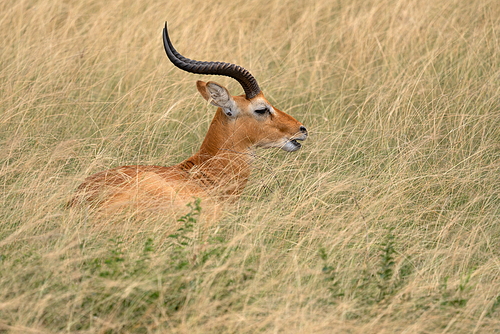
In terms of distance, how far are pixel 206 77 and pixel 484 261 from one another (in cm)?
420

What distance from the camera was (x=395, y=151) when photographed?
6.09 metres

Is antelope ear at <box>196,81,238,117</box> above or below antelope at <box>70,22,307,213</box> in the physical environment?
above

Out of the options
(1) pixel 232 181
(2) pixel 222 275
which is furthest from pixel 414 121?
(2) pixel 222 275

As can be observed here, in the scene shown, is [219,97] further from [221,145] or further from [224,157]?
[224,157]

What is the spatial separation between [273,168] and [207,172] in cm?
60

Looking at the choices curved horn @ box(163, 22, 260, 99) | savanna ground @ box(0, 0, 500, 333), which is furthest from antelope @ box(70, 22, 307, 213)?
savanna ground @ box(0, 0, 500, 333)

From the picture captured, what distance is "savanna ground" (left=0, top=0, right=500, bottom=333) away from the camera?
3.63 meters

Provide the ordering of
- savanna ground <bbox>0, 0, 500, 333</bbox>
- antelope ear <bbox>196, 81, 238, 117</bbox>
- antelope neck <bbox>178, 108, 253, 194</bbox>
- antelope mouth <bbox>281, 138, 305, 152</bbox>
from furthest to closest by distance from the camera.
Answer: antelope mouth <bbox>281, 138, 305, 152</bbox> < antelope ear <bbox>196, 81, 238, 117</bbox> < antelope neck <bbox>178, 108, 253, 194</bbox> < savanna ground <bbox>0, 0, 500, 333</bbox>

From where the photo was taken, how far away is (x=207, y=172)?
5559mm

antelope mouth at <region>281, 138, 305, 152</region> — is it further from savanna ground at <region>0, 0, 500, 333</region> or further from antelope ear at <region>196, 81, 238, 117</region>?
antelope ear at <region>196, 81, 238, 117</region>

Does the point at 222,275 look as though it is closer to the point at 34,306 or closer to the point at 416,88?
the point at 34,306

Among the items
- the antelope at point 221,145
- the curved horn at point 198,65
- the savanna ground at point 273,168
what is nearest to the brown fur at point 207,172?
the antelope at point 221,145

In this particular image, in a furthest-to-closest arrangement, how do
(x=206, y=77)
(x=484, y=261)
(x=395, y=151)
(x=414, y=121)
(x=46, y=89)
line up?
(x=206, y=77)
(x=46, y=89)
(x=414, y=121)
(x=395, y=151)
(x=484, y=261)

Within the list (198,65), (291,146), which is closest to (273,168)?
(291,146)
